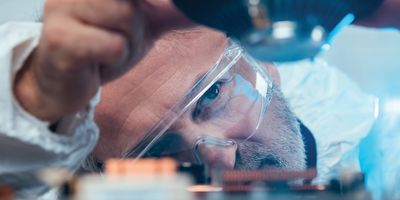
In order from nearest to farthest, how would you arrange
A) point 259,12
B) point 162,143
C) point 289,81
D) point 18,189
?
point 259,12 < point 18,189 < point 162,143 < point 289,81

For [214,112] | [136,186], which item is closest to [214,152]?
[214,112]

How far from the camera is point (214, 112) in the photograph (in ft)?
1.94

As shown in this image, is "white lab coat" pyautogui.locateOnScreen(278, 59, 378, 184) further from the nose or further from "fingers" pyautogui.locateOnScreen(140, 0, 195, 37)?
"fingers" pyautogui.locateOnScreen(140, 0, 195, 37)

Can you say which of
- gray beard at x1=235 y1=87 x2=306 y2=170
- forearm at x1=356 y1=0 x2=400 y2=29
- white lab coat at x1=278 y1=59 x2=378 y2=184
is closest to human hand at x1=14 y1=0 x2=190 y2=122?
forearm at x1=356 y1=0 x2=400 y2=29

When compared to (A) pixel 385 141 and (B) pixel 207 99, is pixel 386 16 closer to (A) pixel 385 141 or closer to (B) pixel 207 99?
(B) pixel 207 99

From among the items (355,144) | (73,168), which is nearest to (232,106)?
(73,168)

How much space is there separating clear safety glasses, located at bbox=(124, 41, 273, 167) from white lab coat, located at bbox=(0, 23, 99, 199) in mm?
158

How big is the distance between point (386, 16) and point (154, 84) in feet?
1.03

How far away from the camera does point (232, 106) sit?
1.97ft

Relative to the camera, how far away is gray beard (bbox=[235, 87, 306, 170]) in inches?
24.4

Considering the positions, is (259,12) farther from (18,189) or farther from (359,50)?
(359,50)

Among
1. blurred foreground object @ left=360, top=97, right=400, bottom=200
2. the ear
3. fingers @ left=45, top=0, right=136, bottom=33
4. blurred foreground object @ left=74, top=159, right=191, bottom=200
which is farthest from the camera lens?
blurred foreground object @ left=360, top=97, right=400, bottom=200

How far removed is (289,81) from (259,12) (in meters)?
0.58

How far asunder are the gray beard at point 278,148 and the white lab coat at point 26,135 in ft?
0.72
